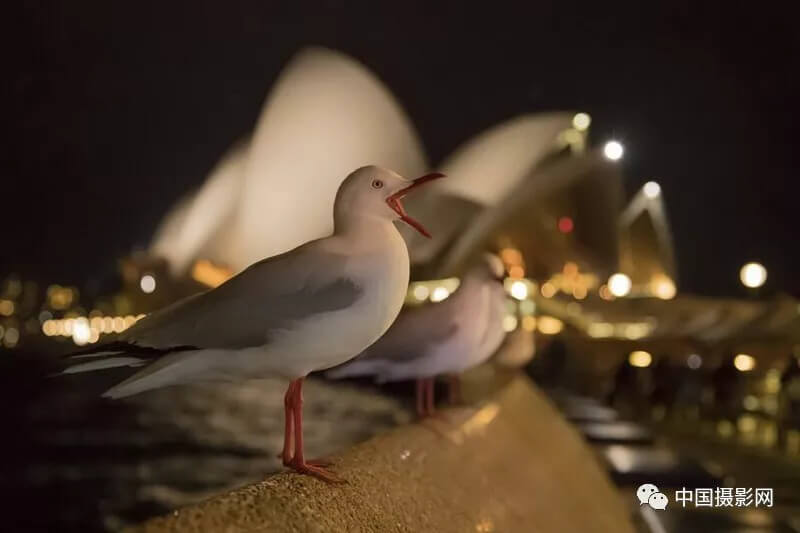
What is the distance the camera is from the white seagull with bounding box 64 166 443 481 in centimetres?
138

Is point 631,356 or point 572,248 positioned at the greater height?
point 572,248

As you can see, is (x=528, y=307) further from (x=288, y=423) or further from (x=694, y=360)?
(x=288, y=423)

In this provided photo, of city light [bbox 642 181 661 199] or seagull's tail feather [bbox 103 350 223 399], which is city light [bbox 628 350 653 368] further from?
seagull's tail feather [bbox 103 350 223 399]

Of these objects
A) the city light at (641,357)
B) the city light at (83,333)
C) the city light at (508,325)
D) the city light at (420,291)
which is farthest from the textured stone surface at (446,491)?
the city light at (641,357)

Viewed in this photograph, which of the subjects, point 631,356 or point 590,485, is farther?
point 631,356

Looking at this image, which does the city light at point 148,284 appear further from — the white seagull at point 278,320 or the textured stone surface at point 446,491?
the white seagull at point 278,320

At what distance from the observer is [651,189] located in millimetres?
26781

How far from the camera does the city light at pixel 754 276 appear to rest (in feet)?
64.2

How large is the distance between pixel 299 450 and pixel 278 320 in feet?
0.94

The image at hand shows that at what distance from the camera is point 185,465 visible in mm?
9578

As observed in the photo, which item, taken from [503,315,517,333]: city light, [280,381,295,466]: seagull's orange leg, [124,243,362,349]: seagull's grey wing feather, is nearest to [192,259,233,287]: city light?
[503,315,517,333]: city light

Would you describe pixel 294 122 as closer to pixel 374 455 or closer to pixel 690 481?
pixel 690 481

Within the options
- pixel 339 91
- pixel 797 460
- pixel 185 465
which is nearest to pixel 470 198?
pixel 339 91

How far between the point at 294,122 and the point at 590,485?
15.7 meters
